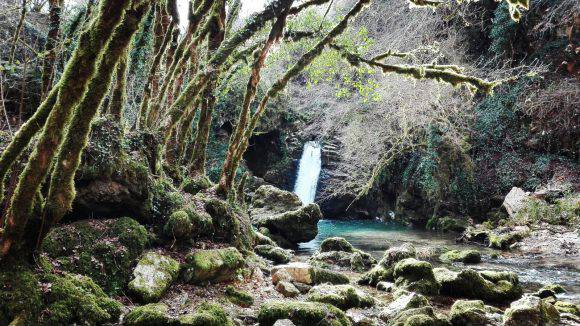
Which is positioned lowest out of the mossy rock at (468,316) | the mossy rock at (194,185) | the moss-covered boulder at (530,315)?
the mossy rock at (468,316)

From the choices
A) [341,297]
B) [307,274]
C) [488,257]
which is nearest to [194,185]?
[307,274]

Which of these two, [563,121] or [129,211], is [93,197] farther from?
[563,121]

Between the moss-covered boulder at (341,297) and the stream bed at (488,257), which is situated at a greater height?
the stream bed at (488,257)

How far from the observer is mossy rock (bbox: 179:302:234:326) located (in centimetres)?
408

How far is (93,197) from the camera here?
5355 millimetres

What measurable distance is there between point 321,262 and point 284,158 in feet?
56.7

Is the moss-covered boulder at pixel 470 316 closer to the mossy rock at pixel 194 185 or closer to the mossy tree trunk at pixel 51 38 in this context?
the mossy rock at pixel 194 185

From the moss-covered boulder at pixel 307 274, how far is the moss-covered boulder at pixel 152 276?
2.76 metres

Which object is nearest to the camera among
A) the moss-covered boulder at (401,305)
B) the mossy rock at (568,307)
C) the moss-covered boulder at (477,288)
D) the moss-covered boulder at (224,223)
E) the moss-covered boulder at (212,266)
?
the moss-covered boulder at (212,266)

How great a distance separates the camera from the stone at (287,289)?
690cm

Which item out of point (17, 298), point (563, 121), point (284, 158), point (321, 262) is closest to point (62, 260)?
point (17, 298)

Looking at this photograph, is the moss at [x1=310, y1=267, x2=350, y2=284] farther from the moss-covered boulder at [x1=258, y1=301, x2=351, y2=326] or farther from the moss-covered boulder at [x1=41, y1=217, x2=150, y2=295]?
the moss-covered boulder at [x1=41, y1=217, x2=150, y2=295]

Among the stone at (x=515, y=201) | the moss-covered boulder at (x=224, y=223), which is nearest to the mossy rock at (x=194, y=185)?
the moss-covered boulder at (x=224, y=223)

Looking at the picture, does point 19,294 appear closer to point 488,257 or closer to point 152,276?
point 152,276
